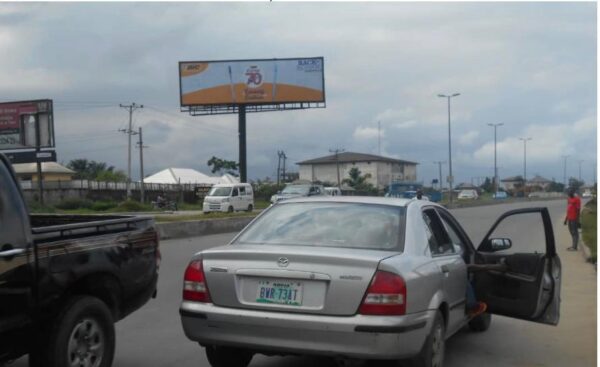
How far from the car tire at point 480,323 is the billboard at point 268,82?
4476 centimetres

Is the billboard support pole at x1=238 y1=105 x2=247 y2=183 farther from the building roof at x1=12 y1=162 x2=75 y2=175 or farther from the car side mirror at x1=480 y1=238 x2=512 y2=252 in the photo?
the car side mirror at x1=480 y1=238 x2=512 y2=252

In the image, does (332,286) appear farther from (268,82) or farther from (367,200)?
(268,82)

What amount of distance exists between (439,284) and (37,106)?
44.0m

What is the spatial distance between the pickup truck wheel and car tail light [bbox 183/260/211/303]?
0.63 meters

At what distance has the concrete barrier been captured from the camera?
21.9 meters

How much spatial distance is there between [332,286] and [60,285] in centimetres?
187

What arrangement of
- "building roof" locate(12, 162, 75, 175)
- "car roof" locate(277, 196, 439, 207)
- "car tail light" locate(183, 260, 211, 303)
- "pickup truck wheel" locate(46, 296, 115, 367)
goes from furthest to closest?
1. "building roof" locate(12, 162, 75, 175)
2. "car roof" locate(277, 196, 439, 207)
3. "car tail light" locate(183, 260, 211, 303)
4. "pickup truck wheel" locate(46, 296, 115, 367)

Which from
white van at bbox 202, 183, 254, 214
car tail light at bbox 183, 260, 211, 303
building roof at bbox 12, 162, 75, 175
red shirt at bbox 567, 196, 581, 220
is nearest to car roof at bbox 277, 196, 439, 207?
car tail light at bbox 183, 260, 211, 303

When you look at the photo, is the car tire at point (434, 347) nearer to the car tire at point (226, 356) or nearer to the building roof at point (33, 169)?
the car tire at point (226, 356)

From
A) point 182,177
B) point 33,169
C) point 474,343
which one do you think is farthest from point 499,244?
point 182,177

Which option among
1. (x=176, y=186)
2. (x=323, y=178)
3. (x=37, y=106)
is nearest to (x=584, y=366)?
(x=37, y=106)

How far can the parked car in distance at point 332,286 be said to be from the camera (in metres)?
4.84

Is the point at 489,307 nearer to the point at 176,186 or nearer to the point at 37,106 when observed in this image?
the point at 37,106

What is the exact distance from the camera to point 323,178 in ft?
430
